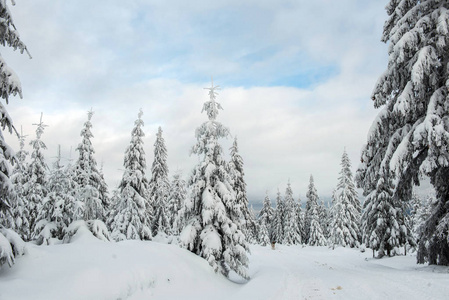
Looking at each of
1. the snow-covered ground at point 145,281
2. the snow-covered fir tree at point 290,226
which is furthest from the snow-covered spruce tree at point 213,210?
the snow-covered fir tree at point 290,226

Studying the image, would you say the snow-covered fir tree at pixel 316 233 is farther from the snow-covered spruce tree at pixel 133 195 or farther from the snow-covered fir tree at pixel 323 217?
the snow-covered spruce tree at pixel 133 195

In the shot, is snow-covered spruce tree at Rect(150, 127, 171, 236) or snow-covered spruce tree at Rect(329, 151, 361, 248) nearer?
snow-covered spruce tree at Rect(150, 127, 171, 236)

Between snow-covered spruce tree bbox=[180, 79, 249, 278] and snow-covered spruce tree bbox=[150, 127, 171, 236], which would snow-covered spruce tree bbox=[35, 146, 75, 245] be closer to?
snow-covered spruce tree bbox=[180, 79, 249, 278]

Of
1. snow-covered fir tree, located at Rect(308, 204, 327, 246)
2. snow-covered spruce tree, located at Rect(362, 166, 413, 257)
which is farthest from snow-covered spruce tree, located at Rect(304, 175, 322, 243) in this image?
snow-covered spruce tree, located at Rect(362, 166, 413, 257)

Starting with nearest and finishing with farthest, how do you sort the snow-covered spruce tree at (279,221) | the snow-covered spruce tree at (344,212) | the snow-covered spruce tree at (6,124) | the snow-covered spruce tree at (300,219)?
the snow-covered spruce tree at (6,124), the snow-covered spruce tree at (344,212), the snow-covered spruce tree at (279,221), the snow-covered spruce tree at (300,219)

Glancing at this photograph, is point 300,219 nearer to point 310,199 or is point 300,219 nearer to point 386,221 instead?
point 310,199

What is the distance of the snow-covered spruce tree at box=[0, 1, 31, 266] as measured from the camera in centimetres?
688

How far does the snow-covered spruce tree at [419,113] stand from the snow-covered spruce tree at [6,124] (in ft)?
41.3

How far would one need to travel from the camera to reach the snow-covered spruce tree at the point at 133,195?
26125 millimetres

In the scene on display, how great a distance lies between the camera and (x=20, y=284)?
6.84 m

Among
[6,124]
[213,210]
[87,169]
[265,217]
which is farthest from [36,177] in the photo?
[265,217]

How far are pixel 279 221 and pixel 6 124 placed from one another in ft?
230

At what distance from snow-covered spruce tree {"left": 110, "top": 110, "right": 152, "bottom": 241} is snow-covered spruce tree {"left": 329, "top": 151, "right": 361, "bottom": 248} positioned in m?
33.8

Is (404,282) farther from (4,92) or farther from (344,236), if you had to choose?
(344,236)
